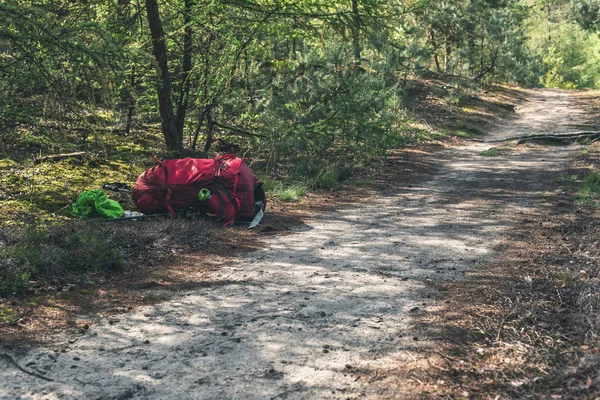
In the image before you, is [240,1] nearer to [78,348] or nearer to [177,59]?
[177,59]

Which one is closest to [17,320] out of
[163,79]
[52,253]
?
[52,253]

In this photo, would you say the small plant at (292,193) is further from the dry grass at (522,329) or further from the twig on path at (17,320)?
the twig on path at (17,320)

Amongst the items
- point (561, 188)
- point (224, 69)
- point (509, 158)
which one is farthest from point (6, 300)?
point (509, 158)

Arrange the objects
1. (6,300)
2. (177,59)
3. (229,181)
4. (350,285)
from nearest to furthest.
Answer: (6,300)
(350,285)
(229,181)
(177,59)

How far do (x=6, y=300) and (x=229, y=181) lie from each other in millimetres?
3699

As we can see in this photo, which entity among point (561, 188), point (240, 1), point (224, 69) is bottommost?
point (561, 188)

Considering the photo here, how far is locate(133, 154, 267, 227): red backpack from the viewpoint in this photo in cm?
825

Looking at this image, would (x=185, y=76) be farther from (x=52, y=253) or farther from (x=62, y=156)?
(x=52, y=253)

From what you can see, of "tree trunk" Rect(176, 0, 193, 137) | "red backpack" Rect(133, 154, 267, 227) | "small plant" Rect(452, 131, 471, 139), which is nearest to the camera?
"red backpack" Rect(133, 154, 267, 227)

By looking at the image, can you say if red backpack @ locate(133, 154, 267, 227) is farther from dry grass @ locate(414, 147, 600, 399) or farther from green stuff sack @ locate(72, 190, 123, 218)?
dry grass @ locate(414, 147, 600, 399)

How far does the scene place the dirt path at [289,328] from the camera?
3654 mm

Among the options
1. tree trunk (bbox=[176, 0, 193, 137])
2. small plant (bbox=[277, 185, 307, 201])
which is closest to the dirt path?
small plant (bbox=[277, 185, 307, 201])

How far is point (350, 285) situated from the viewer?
5621 millimetres

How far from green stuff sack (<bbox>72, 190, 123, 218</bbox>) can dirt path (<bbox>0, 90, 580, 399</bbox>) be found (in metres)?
2.21
